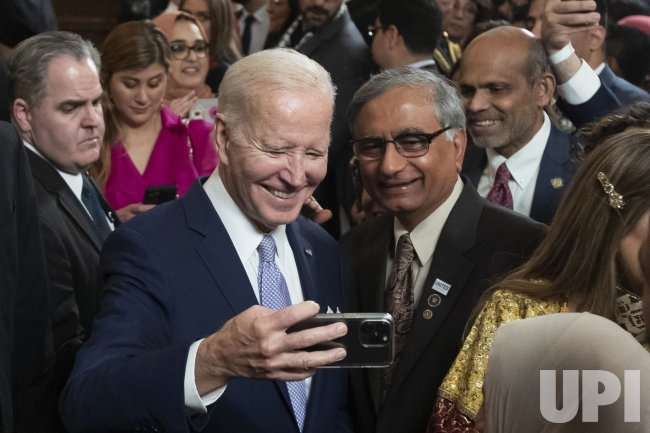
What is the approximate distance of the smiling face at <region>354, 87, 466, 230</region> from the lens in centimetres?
319

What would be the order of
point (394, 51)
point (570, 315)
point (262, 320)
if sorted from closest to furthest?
point (570, 315), point (262, 320), point (394, 51)

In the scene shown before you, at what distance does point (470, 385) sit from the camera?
271 centimetres

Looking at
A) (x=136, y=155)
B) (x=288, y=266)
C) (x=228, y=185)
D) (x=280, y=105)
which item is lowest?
(x=136, y=155)

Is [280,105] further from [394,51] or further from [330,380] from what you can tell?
[394,51]

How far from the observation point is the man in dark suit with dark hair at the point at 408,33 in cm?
523

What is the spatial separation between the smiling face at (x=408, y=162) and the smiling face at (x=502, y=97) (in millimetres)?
859

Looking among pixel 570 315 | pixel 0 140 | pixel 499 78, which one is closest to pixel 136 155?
pixel 499 78

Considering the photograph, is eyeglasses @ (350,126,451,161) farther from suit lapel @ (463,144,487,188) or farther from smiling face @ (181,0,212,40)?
smiling face @ (181,0,212,40)

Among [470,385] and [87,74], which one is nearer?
[470,385]

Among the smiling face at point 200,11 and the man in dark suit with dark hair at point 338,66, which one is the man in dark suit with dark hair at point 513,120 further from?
the smiling face at point 200,11

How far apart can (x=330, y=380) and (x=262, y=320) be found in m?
0.73

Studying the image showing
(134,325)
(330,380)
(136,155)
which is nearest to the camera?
(134,325)

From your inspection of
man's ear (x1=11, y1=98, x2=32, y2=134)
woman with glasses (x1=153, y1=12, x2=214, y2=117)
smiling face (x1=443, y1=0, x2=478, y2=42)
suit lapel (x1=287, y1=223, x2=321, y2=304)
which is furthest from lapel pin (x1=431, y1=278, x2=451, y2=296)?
smiling face (x1=443, y1=0, x2=478, y2=42)

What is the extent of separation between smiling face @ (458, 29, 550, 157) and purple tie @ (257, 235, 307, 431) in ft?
5.02
